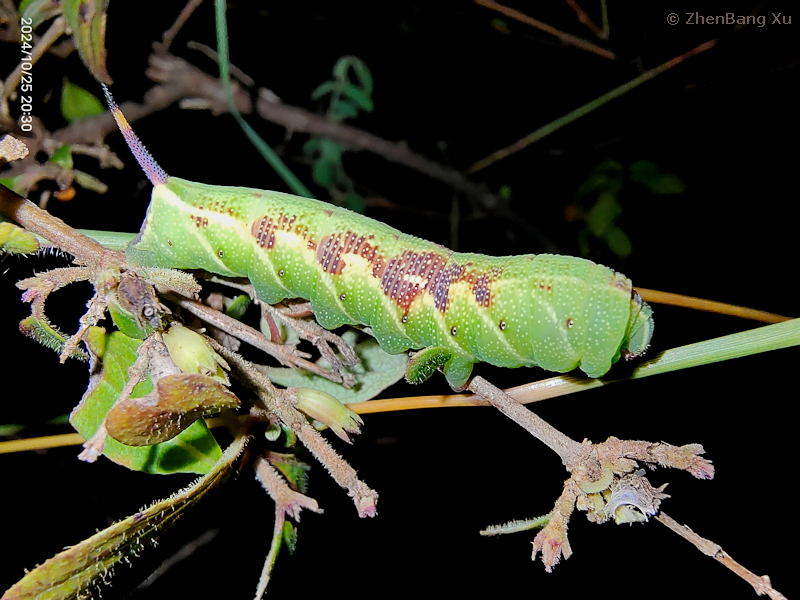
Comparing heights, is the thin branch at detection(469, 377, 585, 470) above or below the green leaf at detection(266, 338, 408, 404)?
above

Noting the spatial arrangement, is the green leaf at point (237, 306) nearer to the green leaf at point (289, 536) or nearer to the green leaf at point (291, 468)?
the green leaf at point (291, 468)

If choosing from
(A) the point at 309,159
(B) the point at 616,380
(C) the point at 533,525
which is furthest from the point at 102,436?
(A) the point at 309,159

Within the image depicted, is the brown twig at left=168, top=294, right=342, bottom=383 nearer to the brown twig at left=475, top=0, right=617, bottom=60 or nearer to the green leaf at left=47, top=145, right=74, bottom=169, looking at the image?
the green leaf at left=47, top=145, right=74, bottom=169

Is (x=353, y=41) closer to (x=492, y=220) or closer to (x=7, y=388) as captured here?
(x=492, y=220)

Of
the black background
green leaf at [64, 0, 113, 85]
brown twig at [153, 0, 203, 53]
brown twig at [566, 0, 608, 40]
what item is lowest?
the black background

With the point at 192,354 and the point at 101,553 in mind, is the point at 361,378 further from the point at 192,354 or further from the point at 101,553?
the point at 101,553

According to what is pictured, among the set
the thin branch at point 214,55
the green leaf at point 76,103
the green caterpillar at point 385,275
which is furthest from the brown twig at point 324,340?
the thin branch at point 214,55

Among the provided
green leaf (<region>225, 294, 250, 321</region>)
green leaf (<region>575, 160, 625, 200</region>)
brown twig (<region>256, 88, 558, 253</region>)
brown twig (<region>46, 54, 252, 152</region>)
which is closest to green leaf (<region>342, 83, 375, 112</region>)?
brown twig (<region>256, 88, 558, 253</region>)
